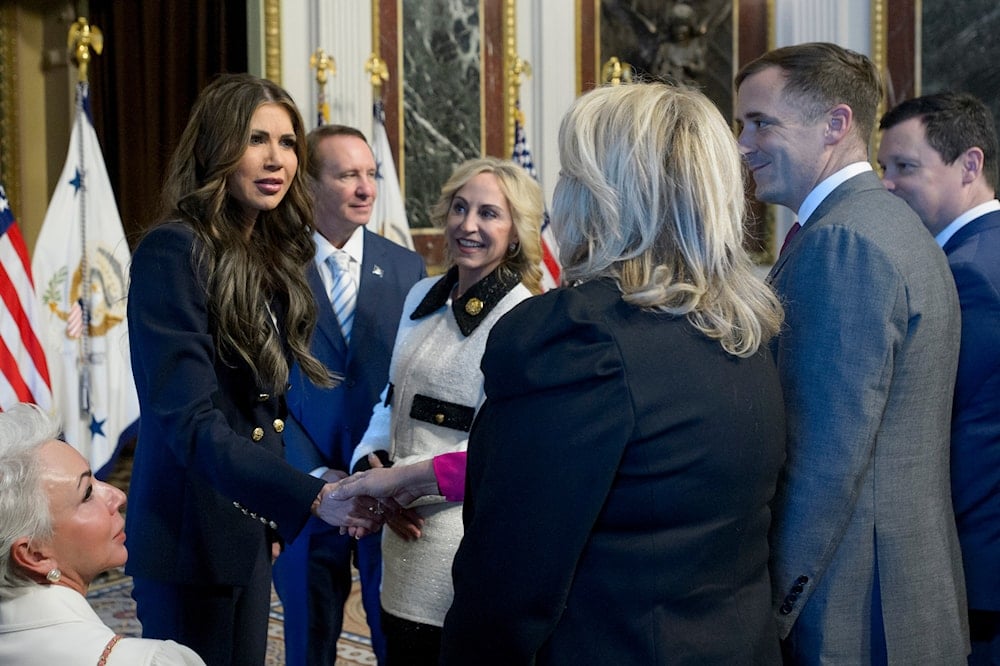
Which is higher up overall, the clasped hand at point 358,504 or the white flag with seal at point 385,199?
the white flag with seal at point 385,199

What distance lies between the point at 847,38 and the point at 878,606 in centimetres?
684

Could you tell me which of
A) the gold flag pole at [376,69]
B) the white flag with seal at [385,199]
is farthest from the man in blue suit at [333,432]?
the gold flag pole at [376,69]

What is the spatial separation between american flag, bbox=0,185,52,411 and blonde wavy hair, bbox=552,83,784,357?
414 cm

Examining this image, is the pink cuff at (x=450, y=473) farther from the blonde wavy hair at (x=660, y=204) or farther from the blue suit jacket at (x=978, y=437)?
the blue suit jacket at (x=978, y=437)

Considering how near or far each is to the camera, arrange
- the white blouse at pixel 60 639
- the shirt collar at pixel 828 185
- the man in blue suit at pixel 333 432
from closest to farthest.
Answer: the white blouse at pixel 60 639 → the shirt collar at pixel 828 185 → the man in blue suit at pixel 333 432

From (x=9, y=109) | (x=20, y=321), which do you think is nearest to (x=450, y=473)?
(x=20, y=321)

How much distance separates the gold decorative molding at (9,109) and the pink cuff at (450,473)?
6353mm

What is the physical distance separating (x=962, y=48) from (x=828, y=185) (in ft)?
20.9

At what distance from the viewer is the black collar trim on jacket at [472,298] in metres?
2.99

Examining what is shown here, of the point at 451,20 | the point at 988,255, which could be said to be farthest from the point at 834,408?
the point at 451,20

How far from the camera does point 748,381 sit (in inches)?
70.6

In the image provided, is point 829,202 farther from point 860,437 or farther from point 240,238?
point 240,238

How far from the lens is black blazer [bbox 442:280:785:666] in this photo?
1651 mm

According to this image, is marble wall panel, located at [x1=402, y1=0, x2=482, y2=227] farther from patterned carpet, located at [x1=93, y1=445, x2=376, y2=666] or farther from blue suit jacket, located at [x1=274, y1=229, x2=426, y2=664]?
blue suit jacket, located at [x1=274, y1=229, x2=426, y2=664]
